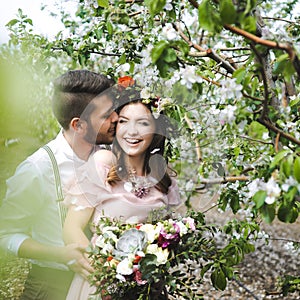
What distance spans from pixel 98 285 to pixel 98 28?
1.07 meters

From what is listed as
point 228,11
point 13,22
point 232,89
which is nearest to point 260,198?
point 232,89

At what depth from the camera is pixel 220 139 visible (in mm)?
1985

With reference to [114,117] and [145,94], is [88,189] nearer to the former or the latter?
[114,117]

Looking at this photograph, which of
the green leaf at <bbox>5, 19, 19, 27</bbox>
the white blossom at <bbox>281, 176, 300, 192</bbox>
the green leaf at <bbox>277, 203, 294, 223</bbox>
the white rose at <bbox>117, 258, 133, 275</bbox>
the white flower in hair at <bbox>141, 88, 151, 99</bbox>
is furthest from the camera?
the green leaf at <bbox>5, 19, 19, 27</bbox>

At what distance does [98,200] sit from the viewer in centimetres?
158

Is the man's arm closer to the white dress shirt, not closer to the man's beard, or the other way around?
the white dress shirt

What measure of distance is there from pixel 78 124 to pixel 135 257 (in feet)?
1.72

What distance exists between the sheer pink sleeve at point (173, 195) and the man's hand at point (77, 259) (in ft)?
1.22

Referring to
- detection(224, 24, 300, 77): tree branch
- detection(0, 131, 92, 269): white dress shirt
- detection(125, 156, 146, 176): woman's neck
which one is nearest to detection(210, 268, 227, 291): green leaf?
detection(125, 156, 146, 176): woman's neck

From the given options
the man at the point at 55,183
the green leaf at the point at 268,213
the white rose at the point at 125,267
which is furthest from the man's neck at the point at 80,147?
the green leaf at the point at 268,213

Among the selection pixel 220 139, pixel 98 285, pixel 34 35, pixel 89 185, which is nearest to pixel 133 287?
pixel 98 285

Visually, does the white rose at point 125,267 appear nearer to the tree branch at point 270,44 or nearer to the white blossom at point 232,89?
the white blossom at point 232,89

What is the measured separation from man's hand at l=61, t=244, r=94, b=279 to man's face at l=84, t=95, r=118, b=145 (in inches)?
14.8

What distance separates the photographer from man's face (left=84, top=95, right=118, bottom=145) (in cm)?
161
